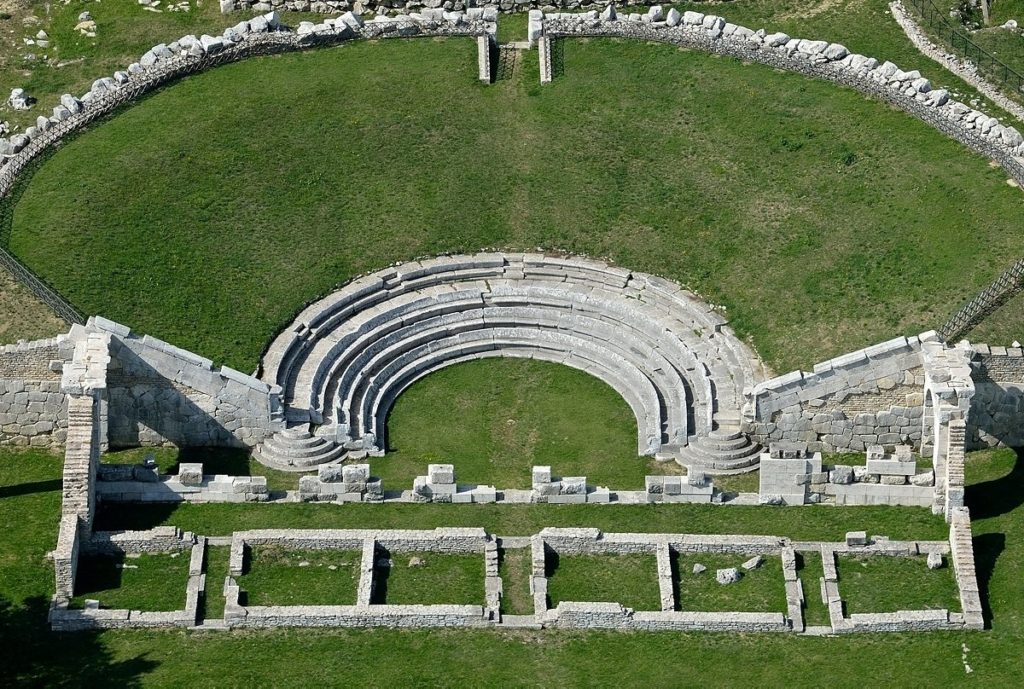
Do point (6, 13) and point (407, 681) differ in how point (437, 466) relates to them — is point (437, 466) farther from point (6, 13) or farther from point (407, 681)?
point (6, 13)

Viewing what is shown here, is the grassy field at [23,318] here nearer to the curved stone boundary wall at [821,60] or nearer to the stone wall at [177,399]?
the stone wall at [177,399]

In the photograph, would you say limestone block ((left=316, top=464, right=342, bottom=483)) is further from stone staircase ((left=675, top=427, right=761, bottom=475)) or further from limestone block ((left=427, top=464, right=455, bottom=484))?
stone staircase ((left=675, top=427, right=761, bottom=475))

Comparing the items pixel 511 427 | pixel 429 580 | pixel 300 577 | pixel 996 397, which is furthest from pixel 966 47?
pixel 300 577

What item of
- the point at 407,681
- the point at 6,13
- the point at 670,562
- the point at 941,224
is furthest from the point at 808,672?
the point at 6,13

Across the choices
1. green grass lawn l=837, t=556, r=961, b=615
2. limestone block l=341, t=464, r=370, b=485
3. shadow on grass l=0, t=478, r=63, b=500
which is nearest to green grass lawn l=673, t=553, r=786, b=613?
green grass lawn l=837, t=556, r=961, b=615

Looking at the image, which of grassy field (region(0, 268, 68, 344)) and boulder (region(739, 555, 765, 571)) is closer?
boulder (region(739, 555, 765, 571))

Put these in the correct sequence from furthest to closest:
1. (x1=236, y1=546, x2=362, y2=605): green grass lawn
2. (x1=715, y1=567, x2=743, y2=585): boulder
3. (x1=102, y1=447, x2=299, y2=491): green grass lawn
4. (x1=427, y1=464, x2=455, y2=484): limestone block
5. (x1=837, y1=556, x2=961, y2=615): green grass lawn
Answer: (x1=102, y1=447, x2=299, y2=491): green grass lawn, (x1=427, y1=464, x2=455, y2=484): limestone block, (x1=715, y1=567, x2=743, y2=585): boulder, (x1=837, y1=556, x2=961, y2=615): green grass lawn, (x1=236, y1=546, x2=362, y2=605): green grass lawn

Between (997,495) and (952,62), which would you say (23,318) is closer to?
(997,495)

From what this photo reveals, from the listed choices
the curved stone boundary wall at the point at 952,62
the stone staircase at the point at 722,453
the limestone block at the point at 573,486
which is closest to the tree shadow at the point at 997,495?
the stone staircase at the point at 722,453
